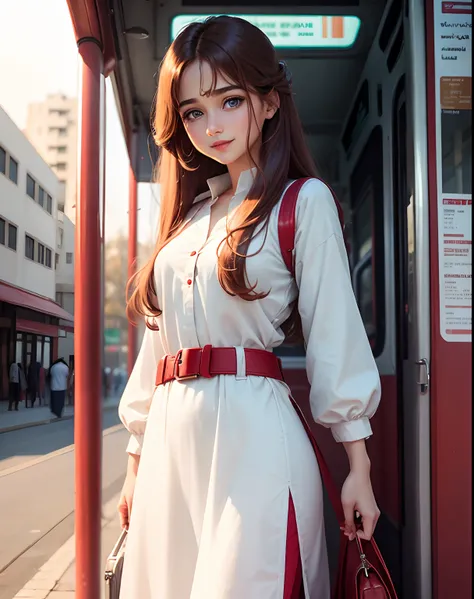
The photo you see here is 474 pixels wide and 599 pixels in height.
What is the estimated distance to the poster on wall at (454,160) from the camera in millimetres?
2021

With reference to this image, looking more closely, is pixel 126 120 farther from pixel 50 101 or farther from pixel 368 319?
pixel 368 319

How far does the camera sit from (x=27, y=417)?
204cm

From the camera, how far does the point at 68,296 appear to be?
2.22 meters

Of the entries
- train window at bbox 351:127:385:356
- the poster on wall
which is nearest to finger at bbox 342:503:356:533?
the poster on wall

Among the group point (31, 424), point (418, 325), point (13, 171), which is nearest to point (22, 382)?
point (31, 424)

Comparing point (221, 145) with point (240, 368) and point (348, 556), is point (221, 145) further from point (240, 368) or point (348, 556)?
point (348, 556)

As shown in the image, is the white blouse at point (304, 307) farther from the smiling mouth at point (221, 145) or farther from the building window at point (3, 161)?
the building window at point (3, 161)

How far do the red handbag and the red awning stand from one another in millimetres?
925

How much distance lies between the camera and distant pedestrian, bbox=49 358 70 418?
2164 millimetres

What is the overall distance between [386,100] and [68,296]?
1.75 metres

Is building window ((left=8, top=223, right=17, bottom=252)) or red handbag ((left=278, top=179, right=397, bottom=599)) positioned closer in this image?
red handbag ((left=278, top=179, right=397, bottom=599))

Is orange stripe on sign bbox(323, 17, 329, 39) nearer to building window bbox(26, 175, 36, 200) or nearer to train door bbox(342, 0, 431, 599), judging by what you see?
train door bbox(342, 0, 431, 599)

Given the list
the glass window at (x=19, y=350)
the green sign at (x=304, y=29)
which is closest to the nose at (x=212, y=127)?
the glass window at (x=19, y=350)

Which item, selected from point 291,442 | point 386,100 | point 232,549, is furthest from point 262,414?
point 386,100
